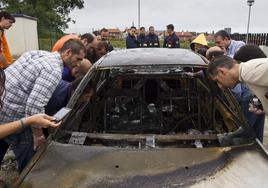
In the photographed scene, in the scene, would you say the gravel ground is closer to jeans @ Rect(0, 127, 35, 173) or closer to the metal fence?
jeans @ Rect(0, 127, 35, 173)

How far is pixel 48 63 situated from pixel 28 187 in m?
1.37

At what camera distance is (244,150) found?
238 centimetres

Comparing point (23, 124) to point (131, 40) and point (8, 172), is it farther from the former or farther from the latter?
point (131, 40)

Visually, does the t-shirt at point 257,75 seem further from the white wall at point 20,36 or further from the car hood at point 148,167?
the white wall at point 20,36

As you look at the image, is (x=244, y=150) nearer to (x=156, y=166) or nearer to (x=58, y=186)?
(x=156, y=166)

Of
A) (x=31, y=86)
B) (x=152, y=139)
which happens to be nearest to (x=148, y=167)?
(x=152, y=139)

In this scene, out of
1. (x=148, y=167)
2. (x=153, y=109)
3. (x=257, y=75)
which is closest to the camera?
(x=148, y=167)

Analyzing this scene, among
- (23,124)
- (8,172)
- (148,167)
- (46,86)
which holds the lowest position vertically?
(8,172)

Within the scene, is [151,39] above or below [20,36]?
above

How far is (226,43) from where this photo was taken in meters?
5.29

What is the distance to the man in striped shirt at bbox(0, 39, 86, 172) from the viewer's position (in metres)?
3.04

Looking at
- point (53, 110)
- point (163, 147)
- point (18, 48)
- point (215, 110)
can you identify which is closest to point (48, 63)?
point (53, 110)

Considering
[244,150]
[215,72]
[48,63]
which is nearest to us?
[244,150]

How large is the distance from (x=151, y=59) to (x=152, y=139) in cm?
95
